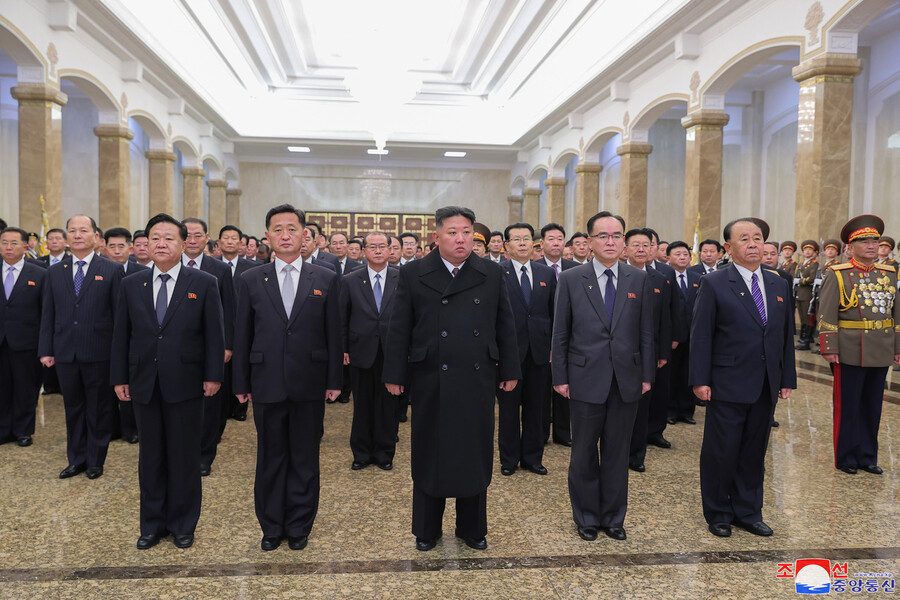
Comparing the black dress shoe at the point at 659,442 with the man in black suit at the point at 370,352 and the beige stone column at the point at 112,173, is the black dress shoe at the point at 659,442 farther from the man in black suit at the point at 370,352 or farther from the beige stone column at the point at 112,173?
the beige stone column at the point at 112,173

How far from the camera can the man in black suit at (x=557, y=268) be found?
5.17 m

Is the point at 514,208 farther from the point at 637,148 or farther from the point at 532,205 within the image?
the point at 637,148

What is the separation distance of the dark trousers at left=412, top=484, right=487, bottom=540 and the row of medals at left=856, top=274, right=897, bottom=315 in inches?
135

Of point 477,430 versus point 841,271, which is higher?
point 841,271

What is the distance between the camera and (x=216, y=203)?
2055cm

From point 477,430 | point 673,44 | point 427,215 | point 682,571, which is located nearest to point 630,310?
point 477,430

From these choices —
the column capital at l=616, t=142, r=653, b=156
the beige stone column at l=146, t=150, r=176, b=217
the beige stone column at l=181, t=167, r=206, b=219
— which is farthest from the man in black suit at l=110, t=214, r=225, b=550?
the beige stone column at l=181, t=167, r=206, b=219

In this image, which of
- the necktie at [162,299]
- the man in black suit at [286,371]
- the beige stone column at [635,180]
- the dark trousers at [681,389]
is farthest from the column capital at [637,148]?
the necktie at [162,299]

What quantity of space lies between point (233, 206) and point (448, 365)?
20.8 m

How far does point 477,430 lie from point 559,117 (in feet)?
46.7

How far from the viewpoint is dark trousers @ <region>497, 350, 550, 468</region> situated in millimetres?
4594

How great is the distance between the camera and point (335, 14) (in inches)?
509

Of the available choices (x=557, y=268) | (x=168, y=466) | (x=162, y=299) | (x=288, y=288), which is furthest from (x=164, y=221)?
(x=557, y=268)

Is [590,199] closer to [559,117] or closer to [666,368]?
[559,117]
